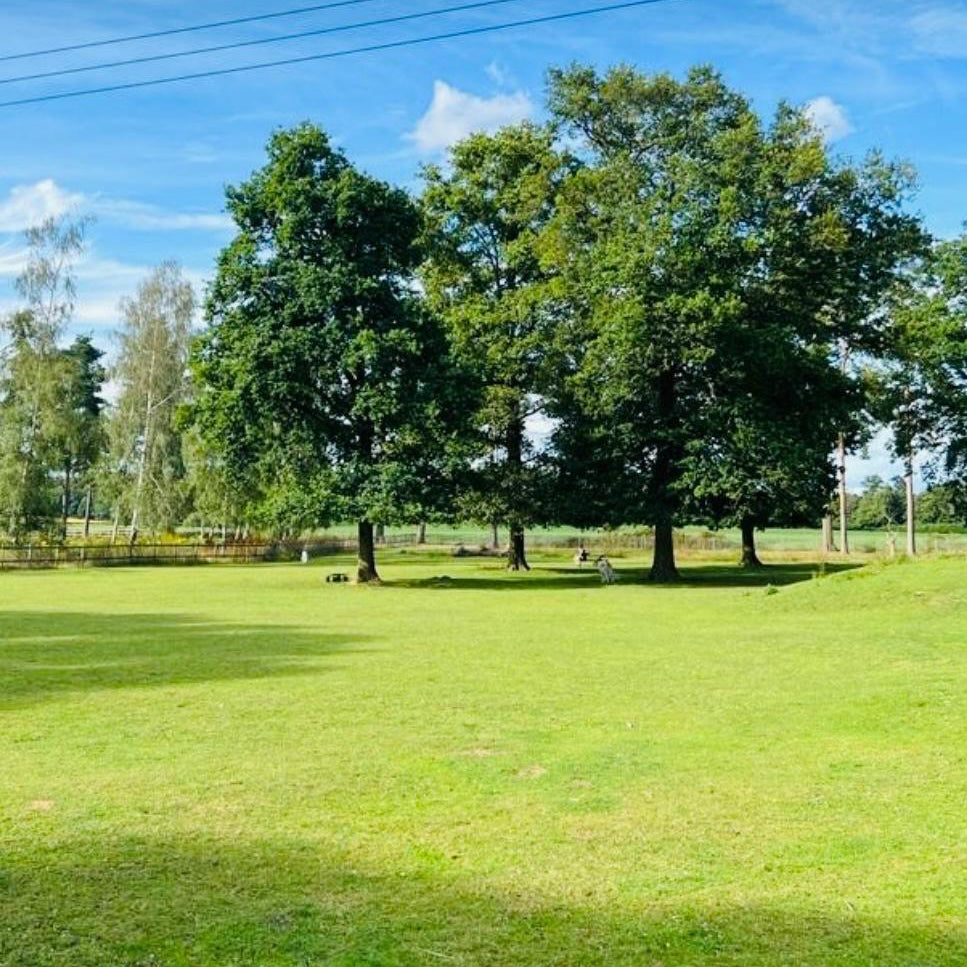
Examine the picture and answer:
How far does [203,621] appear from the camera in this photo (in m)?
21.9

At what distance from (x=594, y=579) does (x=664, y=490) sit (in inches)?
180

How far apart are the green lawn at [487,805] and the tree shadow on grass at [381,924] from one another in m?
0.02

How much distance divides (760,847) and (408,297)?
34154mm

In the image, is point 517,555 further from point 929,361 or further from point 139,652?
point 139,652

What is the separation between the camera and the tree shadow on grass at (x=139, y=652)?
13.3 metres

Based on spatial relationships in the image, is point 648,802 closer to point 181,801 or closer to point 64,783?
point 181,801

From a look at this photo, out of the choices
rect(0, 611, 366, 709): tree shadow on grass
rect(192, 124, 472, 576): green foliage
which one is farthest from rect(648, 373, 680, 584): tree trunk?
rect(0, 611, 366, 709): tree shadow on grass

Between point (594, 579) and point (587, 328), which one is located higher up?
point (587, 328)

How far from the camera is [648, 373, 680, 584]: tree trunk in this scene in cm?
3875

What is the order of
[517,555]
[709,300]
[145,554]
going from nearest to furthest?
[709,300], [517,555], [145,554]

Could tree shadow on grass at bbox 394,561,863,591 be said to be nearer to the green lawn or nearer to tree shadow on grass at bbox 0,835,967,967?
the green lawn

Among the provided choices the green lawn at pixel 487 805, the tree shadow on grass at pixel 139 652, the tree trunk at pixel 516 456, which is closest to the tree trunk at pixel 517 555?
the tree trunk at pixel 516 456

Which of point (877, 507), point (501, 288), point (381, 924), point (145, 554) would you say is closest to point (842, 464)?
point (501, 288)

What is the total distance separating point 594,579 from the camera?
40.4 metres
